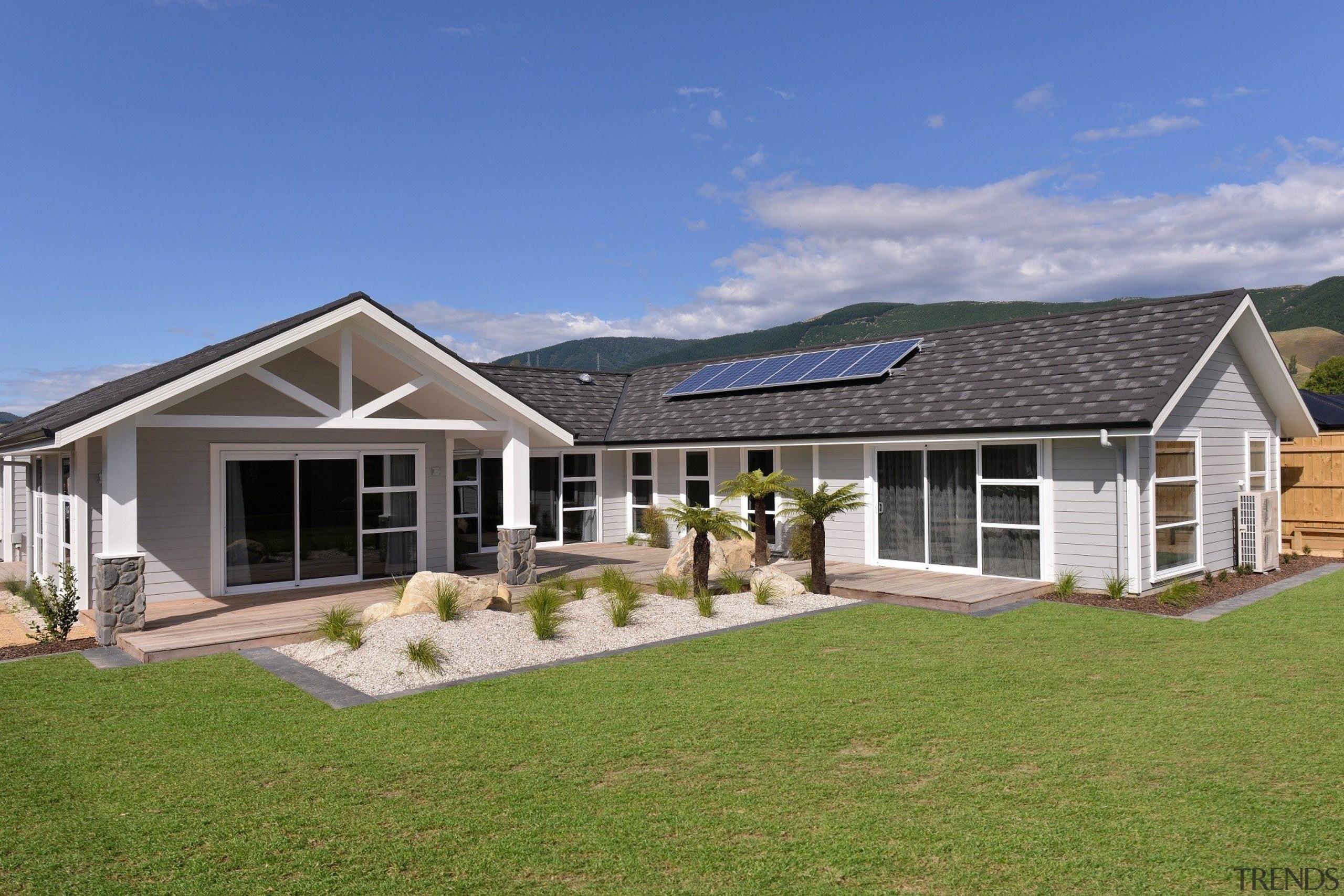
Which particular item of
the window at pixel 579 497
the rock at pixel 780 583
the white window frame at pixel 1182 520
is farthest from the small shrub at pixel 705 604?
the window at pixel 579 497

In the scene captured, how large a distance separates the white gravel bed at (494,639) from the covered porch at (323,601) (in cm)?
81

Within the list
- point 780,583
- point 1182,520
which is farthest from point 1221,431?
point 780,583

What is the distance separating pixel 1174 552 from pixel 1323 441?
669 cm

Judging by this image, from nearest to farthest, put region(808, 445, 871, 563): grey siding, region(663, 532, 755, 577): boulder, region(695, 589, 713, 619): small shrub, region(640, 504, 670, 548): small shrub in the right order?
1. region(695, 589, 713, 619): small shrub
2. region(663, 532, 755, 577): boulder
3. region(808, 445, 871, 563): grey siding
4. region(640, 504, 670, 548): small shrub

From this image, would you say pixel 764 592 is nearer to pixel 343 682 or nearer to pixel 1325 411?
pixel 343 682

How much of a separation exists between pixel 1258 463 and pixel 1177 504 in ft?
14.2

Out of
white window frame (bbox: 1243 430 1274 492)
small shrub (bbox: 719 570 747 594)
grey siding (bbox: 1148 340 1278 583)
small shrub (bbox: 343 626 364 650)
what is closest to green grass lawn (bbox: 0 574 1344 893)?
small shrub (bbox: 343 626 364 650)

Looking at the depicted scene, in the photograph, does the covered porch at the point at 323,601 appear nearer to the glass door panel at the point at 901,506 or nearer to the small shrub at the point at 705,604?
the glass door panel at the point at 901,506

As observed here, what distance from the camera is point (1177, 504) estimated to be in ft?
43.7

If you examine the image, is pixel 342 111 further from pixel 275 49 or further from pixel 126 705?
pixel 126 705

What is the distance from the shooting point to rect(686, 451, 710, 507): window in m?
18.7

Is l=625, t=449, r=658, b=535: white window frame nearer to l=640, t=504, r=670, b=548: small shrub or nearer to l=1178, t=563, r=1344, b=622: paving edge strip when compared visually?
l=640, t=504, r=670, b=548: small shrub

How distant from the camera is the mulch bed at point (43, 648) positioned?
9.36 metres

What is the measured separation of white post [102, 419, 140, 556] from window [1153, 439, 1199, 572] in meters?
13.6
